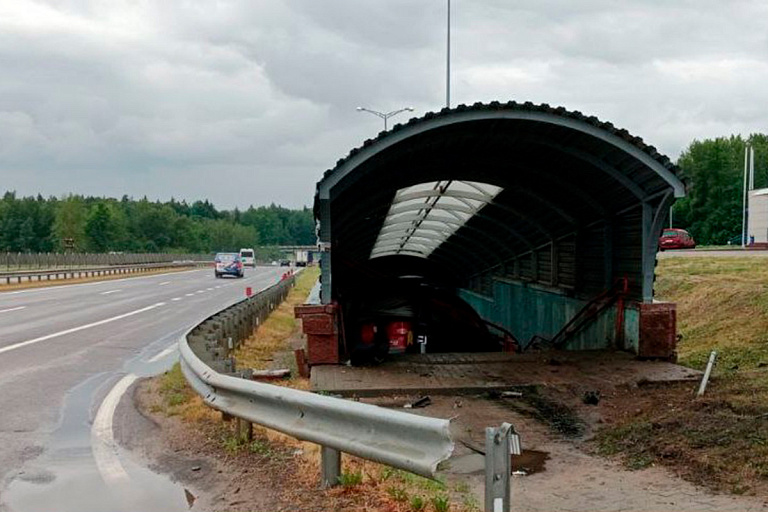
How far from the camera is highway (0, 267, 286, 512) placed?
20.5 feet

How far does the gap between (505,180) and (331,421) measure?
1139cm

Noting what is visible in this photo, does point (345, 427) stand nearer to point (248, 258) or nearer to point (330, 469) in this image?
point (330, 469)

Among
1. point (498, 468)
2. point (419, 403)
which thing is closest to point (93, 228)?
point (419, 403)

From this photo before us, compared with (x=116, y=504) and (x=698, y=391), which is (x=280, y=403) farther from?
(x=698, y=391)

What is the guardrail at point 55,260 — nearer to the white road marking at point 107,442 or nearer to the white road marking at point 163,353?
the white road marking at point 163,353

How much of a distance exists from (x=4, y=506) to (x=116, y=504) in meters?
0.80

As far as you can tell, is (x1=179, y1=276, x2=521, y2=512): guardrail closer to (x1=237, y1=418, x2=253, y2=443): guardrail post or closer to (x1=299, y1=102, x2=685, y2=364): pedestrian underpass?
(x1=237, y1=418, x2=253, y2=443): guardrail post

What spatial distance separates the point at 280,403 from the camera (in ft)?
20.0

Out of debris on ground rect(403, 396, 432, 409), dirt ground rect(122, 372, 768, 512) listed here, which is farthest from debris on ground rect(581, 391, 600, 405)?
debris on ground rect(403, 396, 432, 409)

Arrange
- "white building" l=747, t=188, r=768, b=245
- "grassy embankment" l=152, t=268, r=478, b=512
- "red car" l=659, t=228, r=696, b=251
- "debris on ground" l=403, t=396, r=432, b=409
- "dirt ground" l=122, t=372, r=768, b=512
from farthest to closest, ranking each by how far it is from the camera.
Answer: "white building" l=747, t=188, r=768, b=245
"red car" l=659, t=228, r=696, b=251
"debris on ground" l=403, t=396, r=432, b=409
"dirt ground" l=122, t=372, r=768, b=512
"grassy embankment" l=152, t=268, r=478, b=512

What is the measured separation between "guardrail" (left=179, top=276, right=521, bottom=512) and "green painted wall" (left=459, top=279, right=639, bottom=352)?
7365 mm

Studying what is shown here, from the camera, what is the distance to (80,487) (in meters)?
6.18

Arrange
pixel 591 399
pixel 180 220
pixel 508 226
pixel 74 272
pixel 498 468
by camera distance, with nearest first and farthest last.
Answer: pixel 498 468
pixel 591 399
pixel 508 226
pixel 74 272
pixel 180 220

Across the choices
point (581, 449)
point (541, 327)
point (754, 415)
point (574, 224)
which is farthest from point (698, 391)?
point (541, 327)
